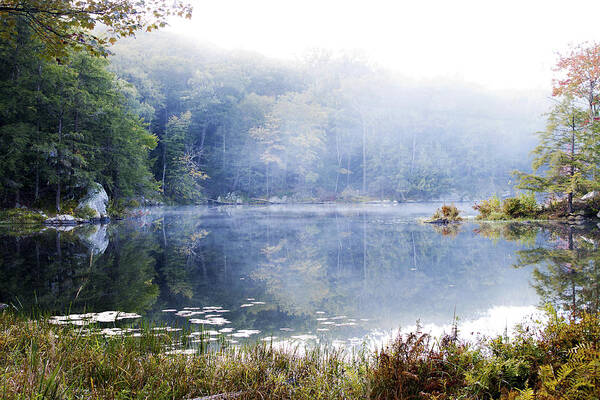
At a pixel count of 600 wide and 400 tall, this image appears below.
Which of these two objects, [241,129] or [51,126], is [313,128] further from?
[51,126]

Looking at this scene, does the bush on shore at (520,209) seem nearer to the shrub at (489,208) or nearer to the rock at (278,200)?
the shrub at (489,208)

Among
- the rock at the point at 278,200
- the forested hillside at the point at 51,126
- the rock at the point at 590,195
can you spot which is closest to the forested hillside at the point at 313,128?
the rock at the point at 278,200

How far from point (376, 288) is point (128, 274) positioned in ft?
17.9

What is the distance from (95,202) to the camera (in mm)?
24422

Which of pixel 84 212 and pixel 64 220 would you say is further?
pixel 84 212

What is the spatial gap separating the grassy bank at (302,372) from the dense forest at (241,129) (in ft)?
72.5

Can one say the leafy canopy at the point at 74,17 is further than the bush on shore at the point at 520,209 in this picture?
No

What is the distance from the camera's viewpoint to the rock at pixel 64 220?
2167 centimetres

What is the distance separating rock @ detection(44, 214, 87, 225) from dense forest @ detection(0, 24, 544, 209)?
1370mm

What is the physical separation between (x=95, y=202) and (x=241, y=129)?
35.3 metres

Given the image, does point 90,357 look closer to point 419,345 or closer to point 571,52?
point 419,345

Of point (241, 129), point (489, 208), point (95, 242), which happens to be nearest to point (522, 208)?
point (489, 208)

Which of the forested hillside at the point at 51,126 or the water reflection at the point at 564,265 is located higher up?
the forested hillside at the point at 51,126

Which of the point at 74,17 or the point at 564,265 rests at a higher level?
the point at 74,17
